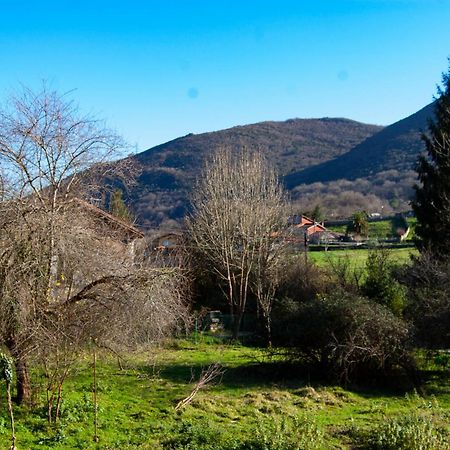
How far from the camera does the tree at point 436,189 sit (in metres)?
21.4

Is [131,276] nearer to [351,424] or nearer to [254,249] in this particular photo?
[351,424]

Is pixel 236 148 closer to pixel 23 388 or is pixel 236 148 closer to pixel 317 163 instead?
pixel 23 388

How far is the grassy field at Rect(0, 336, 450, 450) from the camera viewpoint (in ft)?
28.0

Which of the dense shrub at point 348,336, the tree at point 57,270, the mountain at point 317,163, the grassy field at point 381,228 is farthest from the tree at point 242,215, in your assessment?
the grassy field at point 381,228

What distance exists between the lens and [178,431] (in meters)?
9.15

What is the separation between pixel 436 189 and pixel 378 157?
6450cm

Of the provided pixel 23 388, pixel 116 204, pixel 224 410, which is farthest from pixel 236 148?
pixel 23 388


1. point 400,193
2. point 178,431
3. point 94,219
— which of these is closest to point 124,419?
point 178,431

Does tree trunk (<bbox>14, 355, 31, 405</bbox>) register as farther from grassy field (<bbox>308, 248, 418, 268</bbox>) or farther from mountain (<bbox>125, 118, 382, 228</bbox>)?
mountain (<bbox>125, 118, 382, 228</bbox>)

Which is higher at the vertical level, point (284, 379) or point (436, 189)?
point (436, 189)

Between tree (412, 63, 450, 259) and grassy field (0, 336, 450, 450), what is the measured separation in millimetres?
8341

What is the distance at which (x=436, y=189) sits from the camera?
2233cm

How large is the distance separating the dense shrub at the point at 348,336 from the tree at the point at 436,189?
875 cm

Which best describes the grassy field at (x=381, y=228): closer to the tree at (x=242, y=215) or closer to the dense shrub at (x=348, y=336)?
the tree at (x=242, y=215)
